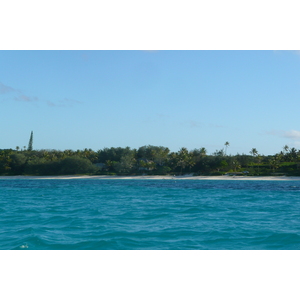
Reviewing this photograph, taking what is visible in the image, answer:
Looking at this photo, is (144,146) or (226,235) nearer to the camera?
(226,235)

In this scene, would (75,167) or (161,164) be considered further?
(161,164)

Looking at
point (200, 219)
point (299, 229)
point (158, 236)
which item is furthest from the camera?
point (200, 219)

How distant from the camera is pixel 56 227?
1316 cm

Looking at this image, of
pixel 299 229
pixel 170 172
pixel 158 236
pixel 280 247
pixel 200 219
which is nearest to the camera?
pixel 280 247

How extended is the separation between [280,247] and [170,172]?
83919 millimetres

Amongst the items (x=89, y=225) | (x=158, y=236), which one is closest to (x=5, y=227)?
(x=89, y=225)

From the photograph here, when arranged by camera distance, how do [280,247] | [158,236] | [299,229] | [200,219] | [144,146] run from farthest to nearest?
1. [144,146]
2. [200,219]
3. [299,229]
4. [158,236]
5. [280,247]

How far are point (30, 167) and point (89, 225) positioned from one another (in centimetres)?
8773

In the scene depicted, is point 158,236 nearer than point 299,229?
Yes

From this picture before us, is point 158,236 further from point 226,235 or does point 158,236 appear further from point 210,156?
point 210,156

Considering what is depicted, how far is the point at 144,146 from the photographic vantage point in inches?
4528

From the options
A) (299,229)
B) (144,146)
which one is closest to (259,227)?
(299,229)

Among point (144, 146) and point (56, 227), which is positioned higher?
point (144, 146)

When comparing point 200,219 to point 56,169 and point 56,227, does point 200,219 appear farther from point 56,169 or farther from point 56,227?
point 56,169
